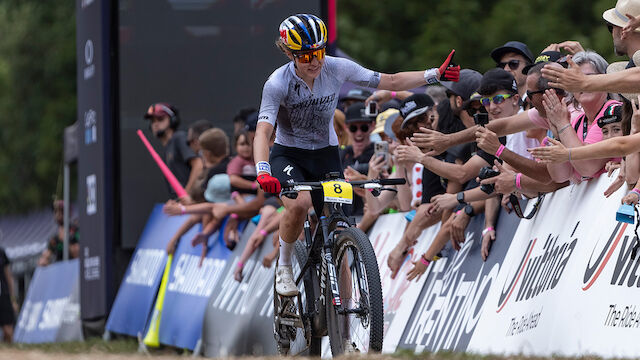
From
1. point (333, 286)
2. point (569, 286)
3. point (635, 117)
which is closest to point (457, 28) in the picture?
point (333, 286)

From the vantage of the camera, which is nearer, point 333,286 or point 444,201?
point 333,286

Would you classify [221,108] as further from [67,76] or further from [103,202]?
[67,76]

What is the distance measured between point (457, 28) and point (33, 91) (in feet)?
62.9

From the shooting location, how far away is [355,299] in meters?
7.86

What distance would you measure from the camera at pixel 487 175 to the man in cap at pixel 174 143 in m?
7.56

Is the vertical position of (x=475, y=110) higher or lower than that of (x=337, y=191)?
higher

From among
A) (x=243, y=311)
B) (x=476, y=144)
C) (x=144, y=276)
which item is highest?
(x=476, y=144)

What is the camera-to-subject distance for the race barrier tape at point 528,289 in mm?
6746

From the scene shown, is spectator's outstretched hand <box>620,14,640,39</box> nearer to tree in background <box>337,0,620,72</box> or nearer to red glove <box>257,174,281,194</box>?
red glove <box>257,174,281,194</box>

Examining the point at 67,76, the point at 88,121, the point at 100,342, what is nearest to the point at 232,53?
the point at 88,121

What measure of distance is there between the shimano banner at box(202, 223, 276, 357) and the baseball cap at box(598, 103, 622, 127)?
14.7ft

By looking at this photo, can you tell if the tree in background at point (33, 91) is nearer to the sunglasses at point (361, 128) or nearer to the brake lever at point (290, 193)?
the sunglasses at point (361, 128)

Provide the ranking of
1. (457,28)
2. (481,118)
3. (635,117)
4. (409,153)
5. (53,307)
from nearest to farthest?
(635,117)
(481,118)
(409,153)
(53,307)
(457,28)

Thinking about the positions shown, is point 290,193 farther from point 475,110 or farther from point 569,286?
point 475,110
